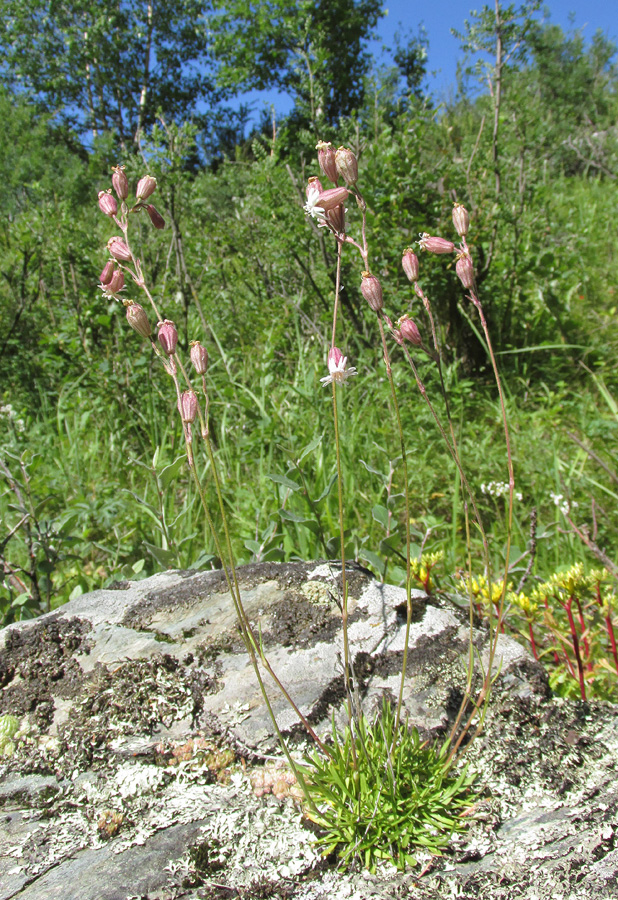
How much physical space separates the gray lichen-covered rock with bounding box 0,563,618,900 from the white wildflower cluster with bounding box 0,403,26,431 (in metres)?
1.42

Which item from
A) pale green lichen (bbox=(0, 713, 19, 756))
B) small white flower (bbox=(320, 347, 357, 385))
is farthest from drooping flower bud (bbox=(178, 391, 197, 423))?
pale green lichen (bbox=(0, 713, 19, 756))

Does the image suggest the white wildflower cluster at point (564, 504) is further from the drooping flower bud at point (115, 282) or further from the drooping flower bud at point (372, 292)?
the drooping flower bud at point (115, 282)

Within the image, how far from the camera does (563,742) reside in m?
1.16

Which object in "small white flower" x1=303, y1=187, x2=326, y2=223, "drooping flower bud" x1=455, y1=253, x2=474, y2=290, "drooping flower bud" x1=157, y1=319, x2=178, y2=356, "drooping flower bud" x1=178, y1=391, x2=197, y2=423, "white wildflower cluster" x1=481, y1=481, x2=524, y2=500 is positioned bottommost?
"white wildflower cluster" x1=481, y1=481, x2=524, y2=500

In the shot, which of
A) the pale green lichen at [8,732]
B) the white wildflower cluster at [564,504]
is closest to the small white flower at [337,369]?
the pale green lichen at [8,732]

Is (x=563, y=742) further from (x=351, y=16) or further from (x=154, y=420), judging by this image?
(x=351, y=16)

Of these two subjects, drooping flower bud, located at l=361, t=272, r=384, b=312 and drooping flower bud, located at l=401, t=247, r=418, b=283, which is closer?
drooping flower bud, located at l=361, t=272, r=384, b=312

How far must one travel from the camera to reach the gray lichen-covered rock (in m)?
0.92

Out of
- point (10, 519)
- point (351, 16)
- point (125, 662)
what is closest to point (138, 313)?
point (125, 662)

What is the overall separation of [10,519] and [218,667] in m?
1.56

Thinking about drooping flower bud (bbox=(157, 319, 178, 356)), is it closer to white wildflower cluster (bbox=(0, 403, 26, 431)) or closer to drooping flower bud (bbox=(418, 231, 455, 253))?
drooping flower bud (bbox=(418, 231, 455, 253))

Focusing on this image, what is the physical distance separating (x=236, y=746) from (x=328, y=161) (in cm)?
114

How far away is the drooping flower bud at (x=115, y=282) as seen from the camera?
1075 mm

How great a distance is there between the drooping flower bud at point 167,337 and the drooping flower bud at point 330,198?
32 cm
